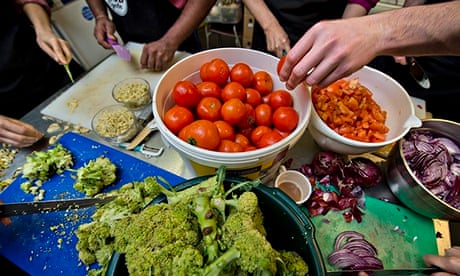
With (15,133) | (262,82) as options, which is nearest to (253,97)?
(262,82)

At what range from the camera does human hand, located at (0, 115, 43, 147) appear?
3.19 ft

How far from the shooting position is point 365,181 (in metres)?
0.86

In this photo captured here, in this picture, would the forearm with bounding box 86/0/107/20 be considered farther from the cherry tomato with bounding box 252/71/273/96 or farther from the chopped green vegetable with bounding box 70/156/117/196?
the cherry tomato with bounding box 252/71/273/96

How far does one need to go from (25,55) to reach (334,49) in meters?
1.54

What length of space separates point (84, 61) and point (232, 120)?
1845mm

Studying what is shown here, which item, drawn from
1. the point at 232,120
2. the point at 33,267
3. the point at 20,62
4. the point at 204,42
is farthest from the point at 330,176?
the point at 204,42

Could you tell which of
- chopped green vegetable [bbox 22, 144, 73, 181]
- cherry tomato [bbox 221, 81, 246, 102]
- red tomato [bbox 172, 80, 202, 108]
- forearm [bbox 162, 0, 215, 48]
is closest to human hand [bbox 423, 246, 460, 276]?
cherry tomato [bbox 221, 81, 246, 102]

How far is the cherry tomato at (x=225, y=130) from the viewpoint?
0.78 metres

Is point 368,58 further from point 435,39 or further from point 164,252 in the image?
point 164,252

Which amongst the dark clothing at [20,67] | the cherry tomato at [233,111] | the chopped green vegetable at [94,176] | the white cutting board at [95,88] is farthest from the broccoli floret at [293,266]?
the dark clothing at [20,67]

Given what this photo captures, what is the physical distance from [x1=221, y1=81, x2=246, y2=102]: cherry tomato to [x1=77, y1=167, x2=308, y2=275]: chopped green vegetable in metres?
0.31

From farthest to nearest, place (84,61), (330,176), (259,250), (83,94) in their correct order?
(84,61), (83,94), (330,176), (259,250)

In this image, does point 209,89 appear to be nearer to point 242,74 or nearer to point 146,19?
point 242,74

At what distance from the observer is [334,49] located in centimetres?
63
